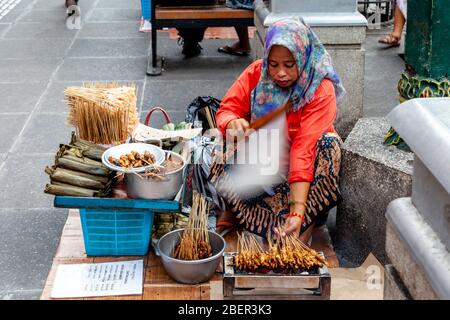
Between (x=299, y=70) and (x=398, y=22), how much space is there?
5.06 m

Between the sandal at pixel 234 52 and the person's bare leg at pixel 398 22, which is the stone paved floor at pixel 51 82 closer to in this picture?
the sandal at pixel 234 52

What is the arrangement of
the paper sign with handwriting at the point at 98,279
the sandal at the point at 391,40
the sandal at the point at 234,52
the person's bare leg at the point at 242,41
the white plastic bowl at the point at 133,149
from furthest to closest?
the sandal at the point at 391,40 < the sandal at the point at 234,52 < the person's bare leg at the point at 242,41 < the white plastic bowl at the point at 133,149 < the paper sign with handwriting at the point at 98,279

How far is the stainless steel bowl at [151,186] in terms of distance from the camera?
3.90 meters

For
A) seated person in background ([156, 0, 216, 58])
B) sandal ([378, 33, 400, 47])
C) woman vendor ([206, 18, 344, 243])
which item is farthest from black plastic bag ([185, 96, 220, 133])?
sandal ([378, 33, 400, 47])

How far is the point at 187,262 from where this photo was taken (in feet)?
12.5

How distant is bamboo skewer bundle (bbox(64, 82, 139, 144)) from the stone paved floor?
26.5 inches

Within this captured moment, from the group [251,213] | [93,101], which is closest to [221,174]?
[251,213]

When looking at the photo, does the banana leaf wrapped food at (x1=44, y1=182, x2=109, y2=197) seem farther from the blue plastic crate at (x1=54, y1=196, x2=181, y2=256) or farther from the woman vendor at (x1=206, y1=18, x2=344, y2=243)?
the woman vendor at (x1=206, y1=18, x2=344, y2=243)

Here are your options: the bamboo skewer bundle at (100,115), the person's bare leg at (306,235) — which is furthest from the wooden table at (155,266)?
the bamboo skewer bundle at (100,115)

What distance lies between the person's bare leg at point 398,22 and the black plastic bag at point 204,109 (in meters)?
4.07

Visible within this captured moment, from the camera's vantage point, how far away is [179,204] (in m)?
3.95

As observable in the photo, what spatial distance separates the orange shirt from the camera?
4004 millimetres

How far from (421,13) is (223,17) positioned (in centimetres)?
399
